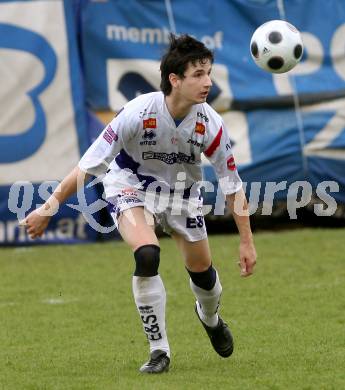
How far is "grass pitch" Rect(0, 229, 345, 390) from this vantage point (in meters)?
6.24

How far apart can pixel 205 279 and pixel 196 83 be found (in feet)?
3.97

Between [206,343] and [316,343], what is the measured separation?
0.76 m

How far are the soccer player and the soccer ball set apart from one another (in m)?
1.31

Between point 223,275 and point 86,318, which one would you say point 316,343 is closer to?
point 86,318

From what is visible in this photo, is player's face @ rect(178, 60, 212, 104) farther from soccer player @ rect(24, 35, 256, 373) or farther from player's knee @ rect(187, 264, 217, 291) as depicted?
player's knee @ rect(187, 264, 217, 291)

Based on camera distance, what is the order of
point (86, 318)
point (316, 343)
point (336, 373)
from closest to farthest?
point (336, 373) < point (316, 343) < point (86, 318)

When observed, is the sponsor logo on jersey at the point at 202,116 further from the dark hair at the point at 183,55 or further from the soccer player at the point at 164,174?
the dark hair at the point at 183,55

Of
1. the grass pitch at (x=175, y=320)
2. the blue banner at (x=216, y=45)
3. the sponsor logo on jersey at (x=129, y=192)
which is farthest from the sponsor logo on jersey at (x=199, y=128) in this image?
the blue banner at (x=216, y=45)

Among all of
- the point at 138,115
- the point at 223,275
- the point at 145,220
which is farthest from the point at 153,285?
the point at 223,275

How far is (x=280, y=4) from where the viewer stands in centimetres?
1372

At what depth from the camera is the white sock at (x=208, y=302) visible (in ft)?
22.1

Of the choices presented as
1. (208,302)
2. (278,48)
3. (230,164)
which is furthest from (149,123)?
(278,48)

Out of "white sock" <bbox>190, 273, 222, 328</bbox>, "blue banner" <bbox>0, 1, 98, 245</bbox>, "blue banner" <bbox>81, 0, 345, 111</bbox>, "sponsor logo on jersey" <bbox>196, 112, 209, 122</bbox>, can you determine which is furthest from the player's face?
"blue banner" <bbox>81, 0, 345, 111</bbox>

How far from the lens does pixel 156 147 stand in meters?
6.41
